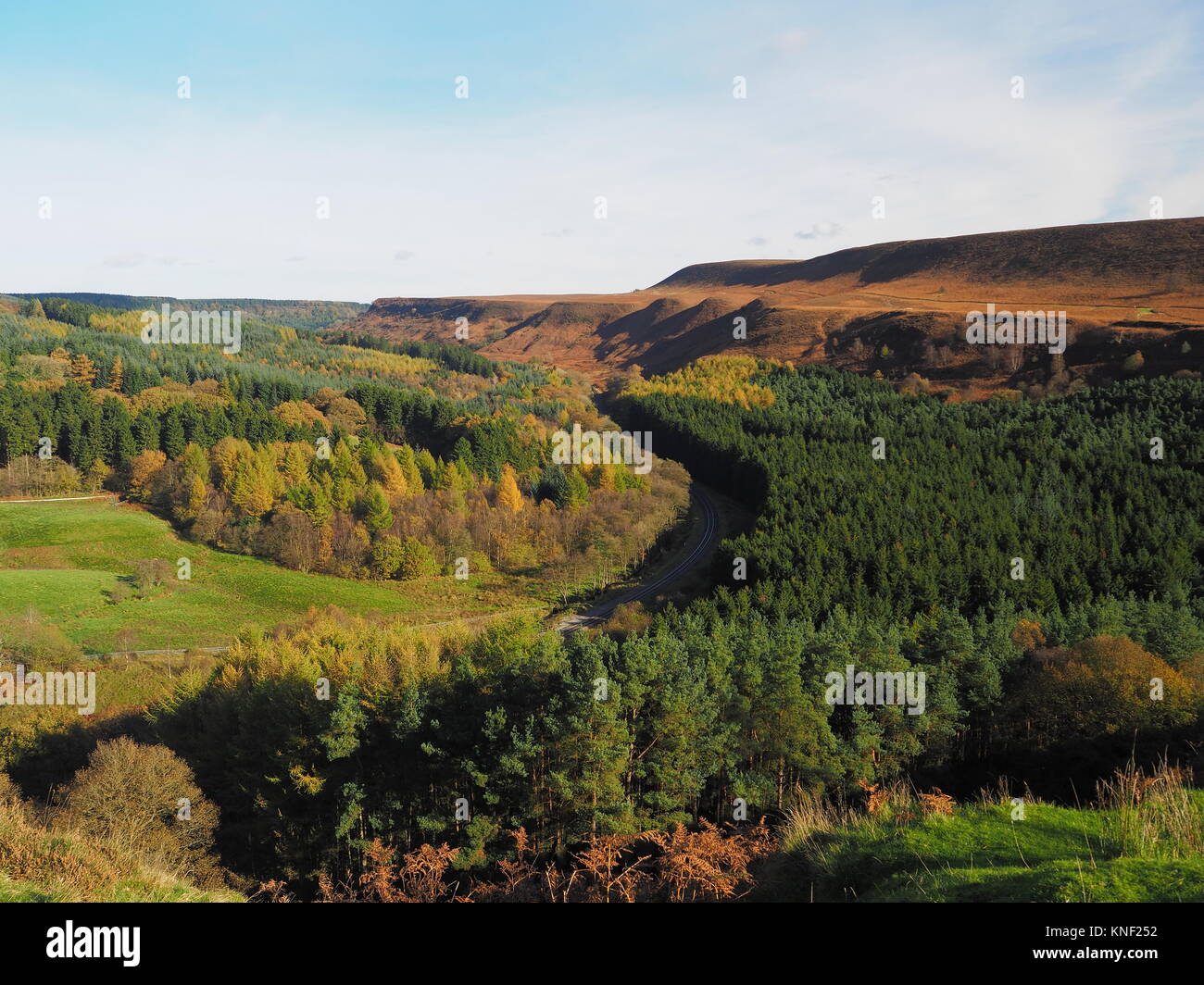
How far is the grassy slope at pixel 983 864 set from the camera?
9.97 metres

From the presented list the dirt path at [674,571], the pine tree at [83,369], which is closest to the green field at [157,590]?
the dirt path at [674,571]

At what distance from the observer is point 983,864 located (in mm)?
12203

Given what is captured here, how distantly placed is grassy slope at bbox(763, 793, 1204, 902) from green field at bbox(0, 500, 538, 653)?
5897 centimetres

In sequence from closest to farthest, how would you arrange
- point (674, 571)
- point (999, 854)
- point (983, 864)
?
point (983, 864)
point (999, 854)
point (674, 571)

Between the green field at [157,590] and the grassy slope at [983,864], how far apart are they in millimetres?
58970

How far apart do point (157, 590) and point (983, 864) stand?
3079 inches

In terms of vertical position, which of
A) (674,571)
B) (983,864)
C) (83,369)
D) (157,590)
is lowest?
(157,590)

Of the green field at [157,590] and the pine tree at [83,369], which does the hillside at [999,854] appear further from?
the pine tree at [83,369]

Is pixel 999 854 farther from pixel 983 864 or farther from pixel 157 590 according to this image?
pixel 157 590

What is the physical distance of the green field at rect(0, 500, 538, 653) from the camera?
210ft

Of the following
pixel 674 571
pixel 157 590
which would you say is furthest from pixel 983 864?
pixel 157 590

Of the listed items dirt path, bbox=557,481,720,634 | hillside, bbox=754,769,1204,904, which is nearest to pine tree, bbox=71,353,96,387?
dirt path, bbox=557,481,720,634

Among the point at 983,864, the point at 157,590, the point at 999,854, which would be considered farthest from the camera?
the point at 157,590
